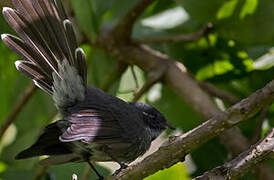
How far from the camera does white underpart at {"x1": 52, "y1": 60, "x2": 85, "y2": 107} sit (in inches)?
133

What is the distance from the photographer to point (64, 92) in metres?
3.41

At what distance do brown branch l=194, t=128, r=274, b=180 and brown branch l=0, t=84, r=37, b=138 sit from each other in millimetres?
A: 1913

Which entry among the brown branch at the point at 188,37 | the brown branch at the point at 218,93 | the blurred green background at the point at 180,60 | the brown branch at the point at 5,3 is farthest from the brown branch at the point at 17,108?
the brown branch at the point at 218,93

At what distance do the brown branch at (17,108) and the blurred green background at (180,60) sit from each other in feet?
0.61

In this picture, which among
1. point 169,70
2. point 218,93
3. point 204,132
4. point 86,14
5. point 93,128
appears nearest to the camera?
point 204,132

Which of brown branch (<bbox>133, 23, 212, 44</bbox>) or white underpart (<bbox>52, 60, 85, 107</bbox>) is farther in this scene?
brown branch (<bbox>133, 23, 212, 44</bbox>)

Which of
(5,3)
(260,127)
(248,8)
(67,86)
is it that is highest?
(5,3)

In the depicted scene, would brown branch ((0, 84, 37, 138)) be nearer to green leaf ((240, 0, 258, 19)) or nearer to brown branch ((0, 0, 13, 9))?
brown branch ((0, 0, 13, 9))

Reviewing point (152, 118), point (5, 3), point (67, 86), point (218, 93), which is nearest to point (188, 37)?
point (218, 93)

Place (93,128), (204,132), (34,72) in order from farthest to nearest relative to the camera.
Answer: (34,72), (93,128), (204,132)

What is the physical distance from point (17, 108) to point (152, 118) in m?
0.95

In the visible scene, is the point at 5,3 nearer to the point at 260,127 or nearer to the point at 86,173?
the point at 86,173

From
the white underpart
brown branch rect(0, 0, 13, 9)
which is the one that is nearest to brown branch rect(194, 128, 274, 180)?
the white underpart

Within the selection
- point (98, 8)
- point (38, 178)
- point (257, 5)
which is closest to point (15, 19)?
point (98, 8)
